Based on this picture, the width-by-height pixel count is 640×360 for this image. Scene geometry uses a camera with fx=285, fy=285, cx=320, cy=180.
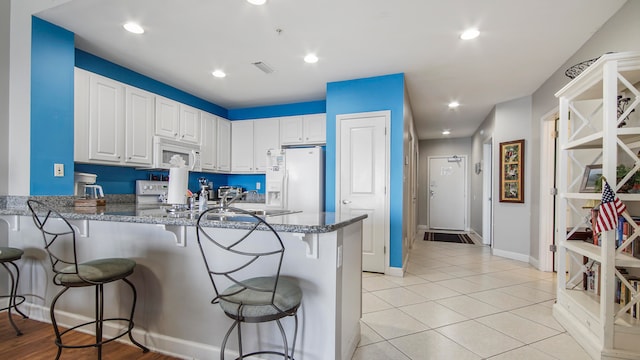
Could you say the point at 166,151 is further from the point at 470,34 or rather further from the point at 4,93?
the point at 470,34

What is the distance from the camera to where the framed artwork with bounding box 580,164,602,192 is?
7.41 ft

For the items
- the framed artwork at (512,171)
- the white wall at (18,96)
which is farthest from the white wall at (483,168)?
the white wall at (18,96)

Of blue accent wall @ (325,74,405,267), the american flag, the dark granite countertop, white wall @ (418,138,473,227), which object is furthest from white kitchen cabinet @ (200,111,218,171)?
white wall @ (418,138,473,227)

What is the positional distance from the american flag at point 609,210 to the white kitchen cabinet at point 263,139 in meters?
4.03

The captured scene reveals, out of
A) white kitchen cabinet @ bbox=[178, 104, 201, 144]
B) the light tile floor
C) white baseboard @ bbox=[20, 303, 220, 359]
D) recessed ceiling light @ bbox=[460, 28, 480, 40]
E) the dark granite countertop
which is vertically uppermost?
recessed ceiling light @ bbox=[460, 28, 480, 40]

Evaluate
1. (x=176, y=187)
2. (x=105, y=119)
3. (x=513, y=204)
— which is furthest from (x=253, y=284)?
(x=513, y=204)

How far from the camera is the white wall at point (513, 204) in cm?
428

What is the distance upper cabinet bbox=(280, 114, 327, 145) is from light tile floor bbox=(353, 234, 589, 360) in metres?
2.25

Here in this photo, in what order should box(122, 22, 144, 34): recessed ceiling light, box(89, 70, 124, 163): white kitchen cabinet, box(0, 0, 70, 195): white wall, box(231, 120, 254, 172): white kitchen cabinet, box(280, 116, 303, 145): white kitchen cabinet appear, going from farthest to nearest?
1. box(231, 120, 254, 172): white kitchen cabinet
2. box(280, 116, 303, 145): white kitchen cabinet
3. box(89, 70, 124, 163): white kitchen cabinet
4. box(122, 22, 144, 34): recessed ceiling light
5. box(0, 0, 70, 195): white wall

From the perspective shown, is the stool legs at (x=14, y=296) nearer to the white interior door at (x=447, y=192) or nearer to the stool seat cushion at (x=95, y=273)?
the stool seat cushion at (x=95, y=273)

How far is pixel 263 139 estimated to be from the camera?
497 centimetres

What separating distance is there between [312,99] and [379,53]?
1859 millimetres

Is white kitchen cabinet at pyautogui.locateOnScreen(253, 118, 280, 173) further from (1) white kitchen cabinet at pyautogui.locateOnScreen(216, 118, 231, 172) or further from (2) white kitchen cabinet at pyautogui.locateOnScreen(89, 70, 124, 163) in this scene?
(2) white kitchen cabinet at pyautogui.locateOnScreen(89, 70, 124, 163)

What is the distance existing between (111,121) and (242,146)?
213cm
